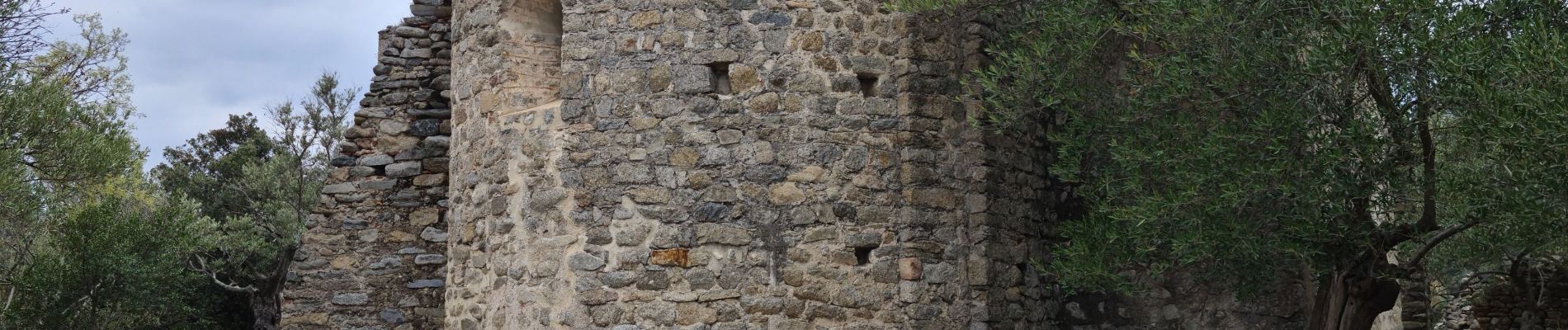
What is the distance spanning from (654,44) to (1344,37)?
137 inches

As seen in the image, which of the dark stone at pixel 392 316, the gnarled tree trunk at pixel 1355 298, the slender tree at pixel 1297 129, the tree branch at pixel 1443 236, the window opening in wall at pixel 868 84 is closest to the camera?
the slender tree at pixel 1297 129

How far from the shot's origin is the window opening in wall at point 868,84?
24.5ft

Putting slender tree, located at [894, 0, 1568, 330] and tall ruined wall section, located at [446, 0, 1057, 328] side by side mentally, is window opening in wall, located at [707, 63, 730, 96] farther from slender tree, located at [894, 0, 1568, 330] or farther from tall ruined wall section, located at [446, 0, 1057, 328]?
slender tree, located at [894, 0, 1568, 330]

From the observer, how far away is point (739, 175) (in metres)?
7.17

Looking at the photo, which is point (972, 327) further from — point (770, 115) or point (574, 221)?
point (574, 221)

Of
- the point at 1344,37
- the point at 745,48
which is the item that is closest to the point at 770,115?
the point at 745,48

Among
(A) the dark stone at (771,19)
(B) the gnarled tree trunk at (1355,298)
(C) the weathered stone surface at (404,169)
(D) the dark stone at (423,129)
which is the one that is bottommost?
(B) the gnarled tree trunk at (1355,298)

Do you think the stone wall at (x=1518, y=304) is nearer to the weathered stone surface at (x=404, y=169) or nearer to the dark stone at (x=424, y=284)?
the dark stone at (x=424, y=284)

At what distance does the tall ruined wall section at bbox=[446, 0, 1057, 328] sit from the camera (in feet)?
23.3

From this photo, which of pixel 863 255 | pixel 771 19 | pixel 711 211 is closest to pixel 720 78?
pixel 771 19

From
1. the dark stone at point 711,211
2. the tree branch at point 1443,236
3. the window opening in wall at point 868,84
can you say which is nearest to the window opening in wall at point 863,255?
the dark stone at point 711,211

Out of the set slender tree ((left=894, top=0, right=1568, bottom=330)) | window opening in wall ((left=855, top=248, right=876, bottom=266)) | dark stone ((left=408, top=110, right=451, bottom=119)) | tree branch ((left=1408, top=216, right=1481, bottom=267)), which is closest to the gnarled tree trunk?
slender tree ((left=894, top=0, right=1568, bottom=330))

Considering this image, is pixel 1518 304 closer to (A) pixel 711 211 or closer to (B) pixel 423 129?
(A) pixel 711 211

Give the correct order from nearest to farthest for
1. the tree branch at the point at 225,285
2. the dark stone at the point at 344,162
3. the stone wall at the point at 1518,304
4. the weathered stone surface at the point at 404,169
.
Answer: the stone wall at the point at 1518,304 → the weathered stone surface at the point at 404,169 → the dark stone at the point at 344,162 → the tree branch at the point at 225,285
